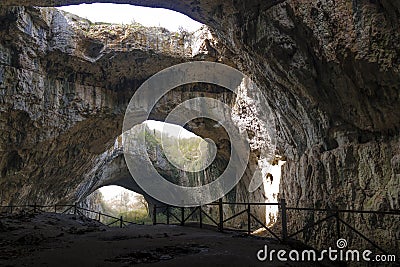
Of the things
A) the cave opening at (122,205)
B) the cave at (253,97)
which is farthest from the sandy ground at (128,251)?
the cave opening at (122,205)

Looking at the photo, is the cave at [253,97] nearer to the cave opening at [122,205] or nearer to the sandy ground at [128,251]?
the sandy ground at [128,251]

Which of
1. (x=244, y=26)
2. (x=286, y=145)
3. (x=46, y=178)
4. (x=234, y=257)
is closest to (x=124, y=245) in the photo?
(x=234, y=257)

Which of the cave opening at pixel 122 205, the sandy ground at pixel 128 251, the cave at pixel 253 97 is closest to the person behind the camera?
the sandy ground at pixel 128 251

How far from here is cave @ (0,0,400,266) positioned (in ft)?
→ 20.8

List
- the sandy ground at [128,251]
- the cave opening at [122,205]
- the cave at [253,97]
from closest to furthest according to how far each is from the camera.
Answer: the sandy ground at [128,251] → the cave at [253,97] → the cave opening at [122,205]

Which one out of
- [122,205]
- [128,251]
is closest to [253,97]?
[128,251]

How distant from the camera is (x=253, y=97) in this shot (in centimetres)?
1366

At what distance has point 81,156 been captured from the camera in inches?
680

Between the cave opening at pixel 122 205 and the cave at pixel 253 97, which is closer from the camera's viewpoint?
the cave at pixel 253 97

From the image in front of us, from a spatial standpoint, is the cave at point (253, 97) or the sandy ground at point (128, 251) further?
the cave at point (253, 97)

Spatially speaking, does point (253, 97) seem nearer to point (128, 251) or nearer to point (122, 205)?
point (128, 251)

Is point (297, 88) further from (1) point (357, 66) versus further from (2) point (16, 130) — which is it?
(2) point (16, 130)

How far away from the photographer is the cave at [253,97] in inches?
250

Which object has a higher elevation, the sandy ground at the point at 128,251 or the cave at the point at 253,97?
the cave at the point at 253,97
